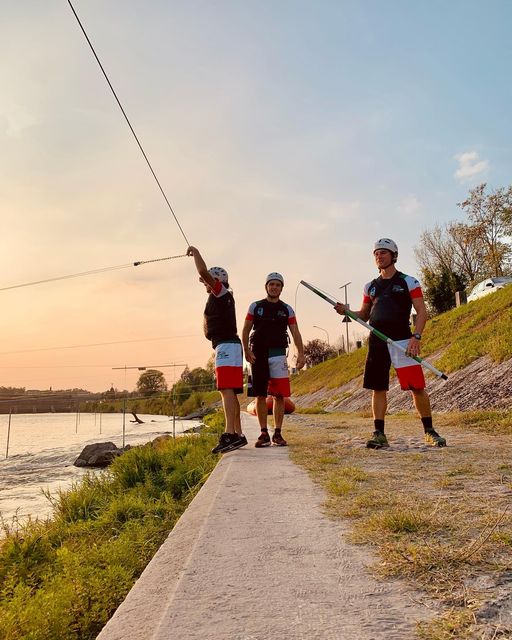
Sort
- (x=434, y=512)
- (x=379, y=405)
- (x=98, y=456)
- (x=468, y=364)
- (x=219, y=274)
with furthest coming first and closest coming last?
(x=98, y=456), (x=468, y=364), (x=219, y=274), (x=379, y=405), (x=434, y=512)

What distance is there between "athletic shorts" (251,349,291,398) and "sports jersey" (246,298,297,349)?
0.35 feet

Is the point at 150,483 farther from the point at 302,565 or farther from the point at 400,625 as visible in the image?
the point at 400,625

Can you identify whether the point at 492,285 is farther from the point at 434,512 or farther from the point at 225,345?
the point at 434,512

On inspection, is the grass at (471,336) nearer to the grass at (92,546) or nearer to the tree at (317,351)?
the grass at (92,546)

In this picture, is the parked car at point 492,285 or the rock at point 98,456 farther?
the parked car at point 492,285

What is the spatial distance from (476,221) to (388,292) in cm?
3664

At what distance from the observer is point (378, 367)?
5461 mm

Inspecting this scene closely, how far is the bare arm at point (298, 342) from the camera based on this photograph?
618 cm

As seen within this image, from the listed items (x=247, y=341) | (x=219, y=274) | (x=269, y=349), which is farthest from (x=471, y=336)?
(x=219, y=274)

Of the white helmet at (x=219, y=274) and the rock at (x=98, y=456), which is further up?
the white helmet at (x=219, y=274)

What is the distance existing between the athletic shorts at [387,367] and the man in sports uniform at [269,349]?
94 centimetres

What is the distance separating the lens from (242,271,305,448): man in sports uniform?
6031 mm

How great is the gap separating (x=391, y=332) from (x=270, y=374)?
62.7 inches

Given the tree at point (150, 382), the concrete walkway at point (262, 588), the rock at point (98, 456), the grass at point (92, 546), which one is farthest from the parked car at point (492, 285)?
the tree at point (150, 382)
